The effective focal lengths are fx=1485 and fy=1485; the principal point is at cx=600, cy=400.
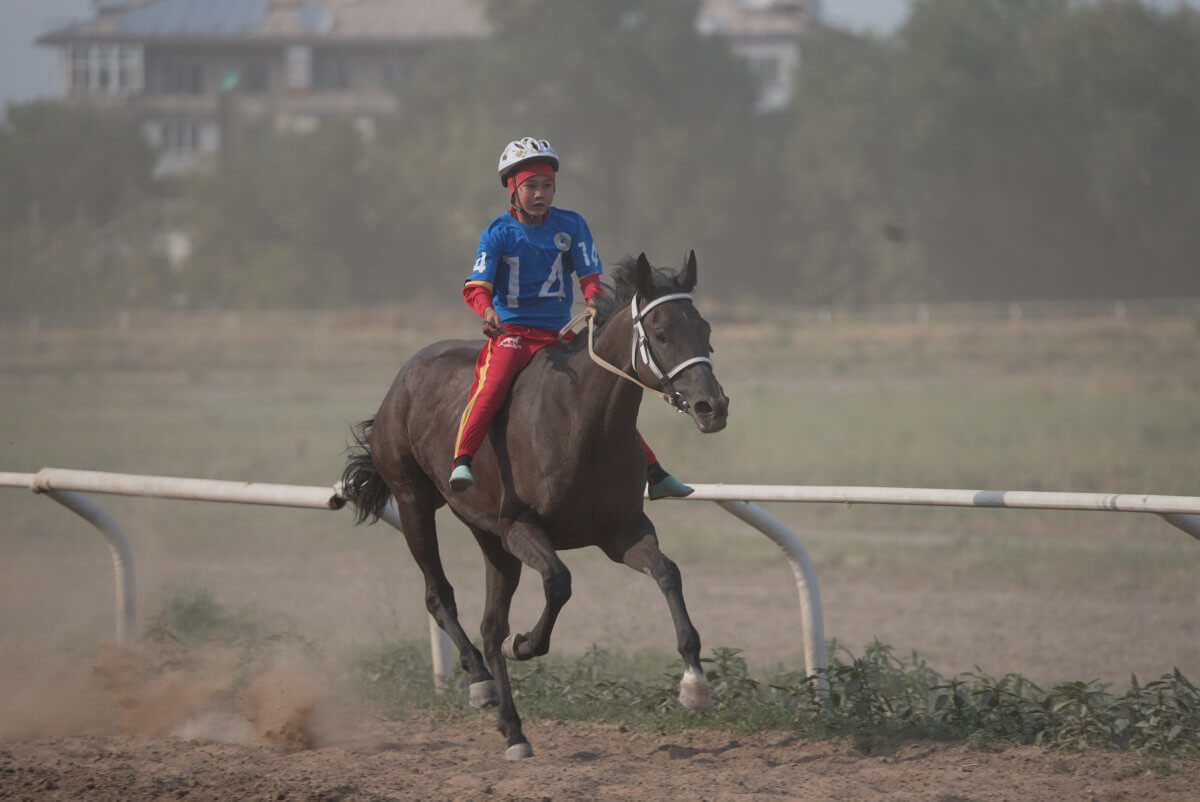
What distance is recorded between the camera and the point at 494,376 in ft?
21.6

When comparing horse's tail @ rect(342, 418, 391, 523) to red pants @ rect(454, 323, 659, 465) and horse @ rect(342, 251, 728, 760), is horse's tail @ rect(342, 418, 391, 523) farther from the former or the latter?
red pants @ rect(454, 323, 659, 465)

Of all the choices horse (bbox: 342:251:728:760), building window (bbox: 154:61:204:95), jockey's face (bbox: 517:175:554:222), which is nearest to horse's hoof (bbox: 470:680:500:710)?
horse (bbox: 342:251:728:760)

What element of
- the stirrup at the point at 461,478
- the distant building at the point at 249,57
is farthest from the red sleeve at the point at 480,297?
the distant building at the point at 249,57

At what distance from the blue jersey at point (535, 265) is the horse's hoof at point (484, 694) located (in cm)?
165

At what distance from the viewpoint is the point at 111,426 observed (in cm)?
2656

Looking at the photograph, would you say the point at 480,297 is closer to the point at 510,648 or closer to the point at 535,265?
the point at 535,265

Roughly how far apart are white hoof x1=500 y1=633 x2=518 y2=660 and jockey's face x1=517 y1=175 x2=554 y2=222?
1.90 meters

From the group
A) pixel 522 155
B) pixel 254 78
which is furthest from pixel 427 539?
pixel 254 78

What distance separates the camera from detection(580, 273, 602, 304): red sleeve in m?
6.67

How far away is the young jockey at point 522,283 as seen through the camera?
656cm

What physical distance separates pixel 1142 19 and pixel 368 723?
61378 mm

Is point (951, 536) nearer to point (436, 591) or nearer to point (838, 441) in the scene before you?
point (838, 441)

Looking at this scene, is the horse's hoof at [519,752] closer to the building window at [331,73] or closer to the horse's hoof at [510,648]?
the horse's hoof at [510,648]

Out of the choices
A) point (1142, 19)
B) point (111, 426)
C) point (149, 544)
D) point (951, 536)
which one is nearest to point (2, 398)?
point (111, 426)
